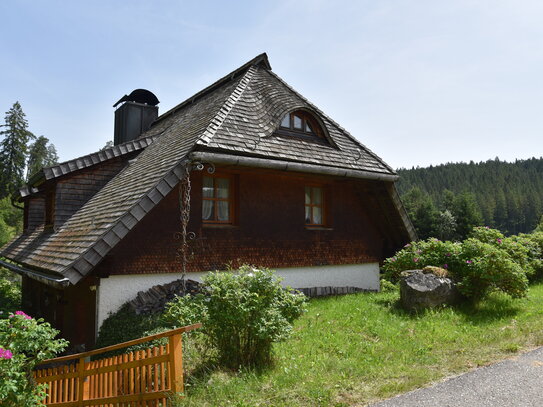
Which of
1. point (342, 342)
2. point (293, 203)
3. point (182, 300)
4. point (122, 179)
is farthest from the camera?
point (293, 203)

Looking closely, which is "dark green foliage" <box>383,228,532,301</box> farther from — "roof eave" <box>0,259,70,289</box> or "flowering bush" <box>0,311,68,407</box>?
"flowering bush" <box>0,311,68,407</box>

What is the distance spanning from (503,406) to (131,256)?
6.74 meters

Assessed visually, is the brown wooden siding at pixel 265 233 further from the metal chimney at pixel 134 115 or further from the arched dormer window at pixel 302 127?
the metal chimney at pixel 134 115

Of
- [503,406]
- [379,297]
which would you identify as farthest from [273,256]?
[503,406]

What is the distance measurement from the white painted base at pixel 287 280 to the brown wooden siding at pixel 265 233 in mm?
166

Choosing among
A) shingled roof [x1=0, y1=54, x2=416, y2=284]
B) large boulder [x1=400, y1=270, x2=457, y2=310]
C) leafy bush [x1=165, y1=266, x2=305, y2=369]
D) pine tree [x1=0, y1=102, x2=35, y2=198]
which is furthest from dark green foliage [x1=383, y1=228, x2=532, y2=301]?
pine tree [x1=0, y1=102, x2=35, y2=198]

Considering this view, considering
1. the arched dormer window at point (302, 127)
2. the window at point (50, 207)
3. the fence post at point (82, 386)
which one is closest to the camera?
the fence post at point (82, 386)

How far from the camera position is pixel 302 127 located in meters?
11.6

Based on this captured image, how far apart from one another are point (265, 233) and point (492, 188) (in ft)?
335

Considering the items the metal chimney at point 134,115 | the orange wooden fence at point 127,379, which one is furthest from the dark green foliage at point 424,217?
the orange wooden fence at point 127,379

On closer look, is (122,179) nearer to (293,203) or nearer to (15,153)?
(293,203)

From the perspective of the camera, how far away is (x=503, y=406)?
176 inches

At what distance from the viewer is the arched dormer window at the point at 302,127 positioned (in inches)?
439

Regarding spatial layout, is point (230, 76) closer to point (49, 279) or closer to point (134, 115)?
point (134, 115)
